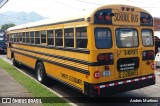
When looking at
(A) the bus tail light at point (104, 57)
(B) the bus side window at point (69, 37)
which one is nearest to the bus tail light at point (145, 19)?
(A) the bus tail light at point (104, 57)

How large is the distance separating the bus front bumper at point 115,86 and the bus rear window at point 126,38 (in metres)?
0.95

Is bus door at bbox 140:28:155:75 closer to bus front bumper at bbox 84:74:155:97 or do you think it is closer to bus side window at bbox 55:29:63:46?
bus front bumper at bbox 84:74:155:97

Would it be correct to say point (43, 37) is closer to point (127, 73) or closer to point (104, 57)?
point (104, 57)

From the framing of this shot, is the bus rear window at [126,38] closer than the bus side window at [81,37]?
No

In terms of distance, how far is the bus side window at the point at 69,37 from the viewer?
22.0ft

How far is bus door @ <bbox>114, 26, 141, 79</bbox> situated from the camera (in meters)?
6.29

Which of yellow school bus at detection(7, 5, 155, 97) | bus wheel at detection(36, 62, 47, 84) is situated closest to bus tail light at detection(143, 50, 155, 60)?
yellow school bus at detection(7, 5, 155, 97)

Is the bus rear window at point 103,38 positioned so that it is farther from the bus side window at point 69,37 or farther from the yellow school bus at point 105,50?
the bus side window at point 69,37

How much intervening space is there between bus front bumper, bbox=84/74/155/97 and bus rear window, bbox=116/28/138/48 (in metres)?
0.95

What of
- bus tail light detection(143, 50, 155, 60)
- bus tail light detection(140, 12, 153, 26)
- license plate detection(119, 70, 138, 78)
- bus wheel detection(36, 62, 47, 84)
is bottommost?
bus wheel detection(36, 62, 47, 84)

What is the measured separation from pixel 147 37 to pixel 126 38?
0.87m

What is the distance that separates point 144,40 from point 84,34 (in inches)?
79.0

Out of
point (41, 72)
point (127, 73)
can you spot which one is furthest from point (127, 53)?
point (41, 72)

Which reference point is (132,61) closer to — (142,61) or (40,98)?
(142,61)
